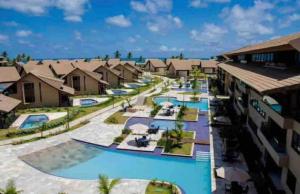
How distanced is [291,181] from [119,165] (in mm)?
14399

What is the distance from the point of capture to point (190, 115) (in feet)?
143

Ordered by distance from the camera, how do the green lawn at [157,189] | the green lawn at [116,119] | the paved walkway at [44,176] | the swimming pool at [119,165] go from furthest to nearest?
the green lawn at [116,119]
the swimming pool at [119,165]
the paved walkway at [44,176]
the green lawn at [157,189]

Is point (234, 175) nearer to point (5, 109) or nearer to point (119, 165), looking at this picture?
Answer: point (119, 165)

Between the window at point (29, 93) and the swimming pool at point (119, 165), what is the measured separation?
74.8 ft

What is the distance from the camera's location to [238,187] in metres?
19.6

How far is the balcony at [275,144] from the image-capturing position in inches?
688

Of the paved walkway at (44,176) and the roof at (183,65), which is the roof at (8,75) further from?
the roof at (183,65)

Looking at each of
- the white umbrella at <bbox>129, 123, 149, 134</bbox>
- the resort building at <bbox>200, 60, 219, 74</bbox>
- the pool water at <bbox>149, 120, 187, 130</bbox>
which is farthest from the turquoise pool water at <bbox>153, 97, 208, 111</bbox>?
the resort building at <bbox>200, 60, 219, 74</bbox>

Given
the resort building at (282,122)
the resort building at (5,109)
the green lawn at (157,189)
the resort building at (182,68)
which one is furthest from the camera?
the resort building at (182,68)

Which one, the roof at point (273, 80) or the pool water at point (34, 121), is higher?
the roof at point (273, 80)

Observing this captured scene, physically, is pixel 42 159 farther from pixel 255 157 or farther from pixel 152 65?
pixel 152 65

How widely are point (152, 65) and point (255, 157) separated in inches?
4093

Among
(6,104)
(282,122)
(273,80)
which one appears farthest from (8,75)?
(282,122)

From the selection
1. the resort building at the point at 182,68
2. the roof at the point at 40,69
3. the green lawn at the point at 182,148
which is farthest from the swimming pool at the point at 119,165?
the resort building at the point at 182,68
